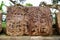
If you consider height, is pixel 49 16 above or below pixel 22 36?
above

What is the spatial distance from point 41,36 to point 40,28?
6cm

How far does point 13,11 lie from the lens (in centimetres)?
103

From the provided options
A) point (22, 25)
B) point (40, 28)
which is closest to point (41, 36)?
point (40, 28)

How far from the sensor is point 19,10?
40.8 inches

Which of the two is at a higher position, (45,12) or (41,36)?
(45,12)

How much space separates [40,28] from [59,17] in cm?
17

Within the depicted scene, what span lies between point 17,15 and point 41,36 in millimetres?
237

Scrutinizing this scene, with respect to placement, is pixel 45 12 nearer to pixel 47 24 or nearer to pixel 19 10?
pixel 47 24

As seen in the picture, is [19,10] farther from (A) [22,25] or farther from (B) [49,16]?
(B) [49,16]

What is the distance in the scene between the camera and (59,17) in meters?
1.03

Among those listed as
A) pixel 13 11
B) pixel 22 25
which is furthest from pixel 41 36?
pixel 13 11

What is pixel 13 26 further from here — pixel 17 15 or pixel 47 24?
pixel 47 24

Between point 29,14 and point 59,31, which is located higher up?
point 29,14


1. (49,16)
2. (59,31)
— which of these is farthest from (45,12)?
(59,31)
